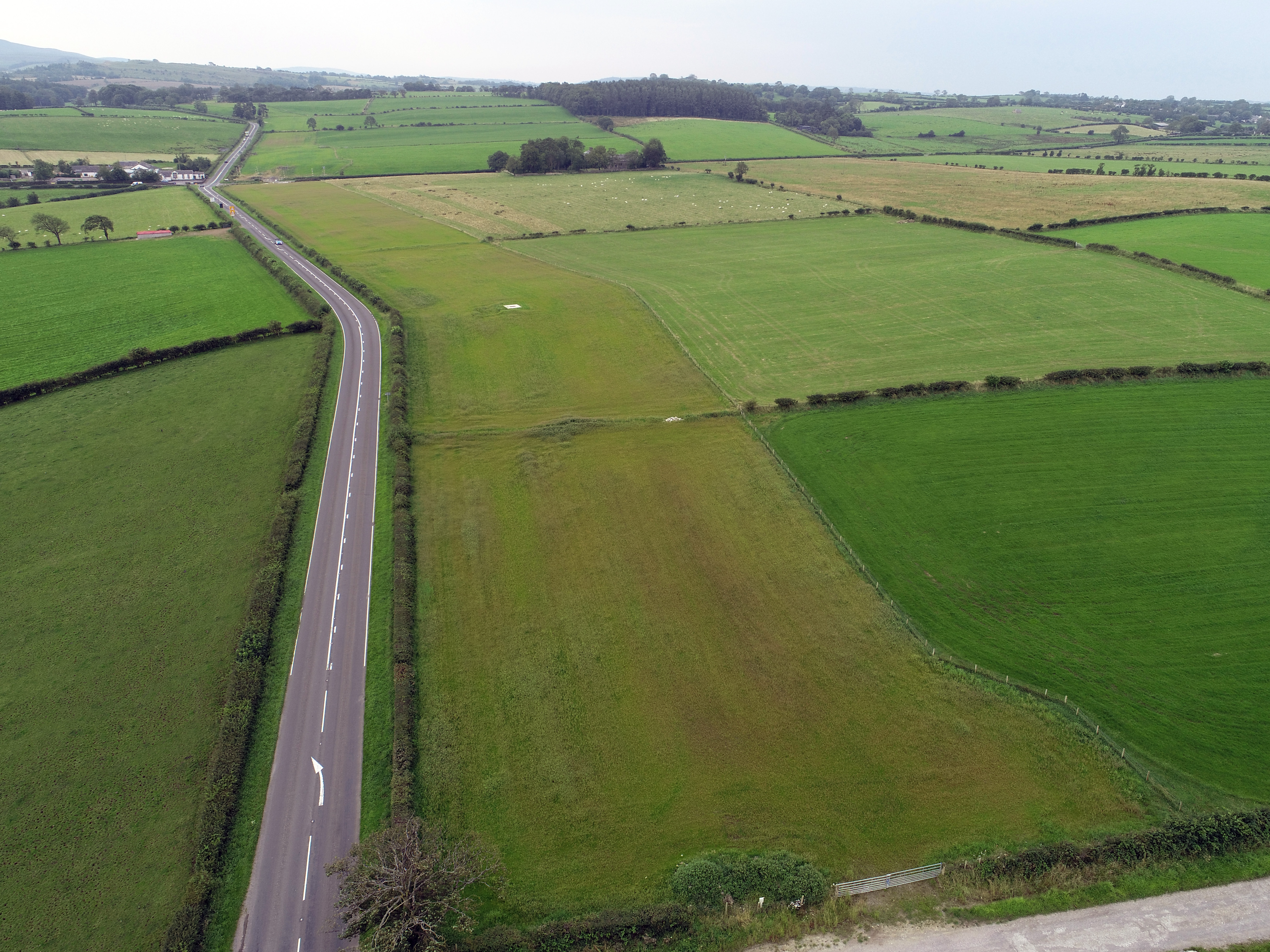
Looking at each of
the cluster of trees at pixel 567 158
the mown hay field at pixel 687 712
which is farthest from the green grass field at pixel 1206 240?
the cluster of trees at pixel 567 158

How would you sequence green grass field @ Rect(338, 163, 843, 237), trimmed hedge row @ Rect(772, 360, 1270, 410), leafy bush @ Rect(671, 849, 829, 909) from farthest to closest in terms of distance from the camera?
green grass field @ Rect(338, 163, 843, 237) → trimmed hedge row @ Rect(772, 360, 1270, 410) → leafy bush @ Rect(671, 849, 829, 909)

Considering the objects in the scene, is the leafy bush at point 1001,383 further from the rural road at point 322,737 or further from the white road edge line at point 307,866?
the white road edge line at point 307,866

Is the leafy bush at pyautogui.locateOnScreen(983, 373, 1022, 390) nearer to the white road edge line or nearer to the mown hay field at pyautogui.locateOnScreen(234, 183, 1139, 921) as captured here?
the mown hay field at pyautogui.locateOnScreen(234, 183, 1139, 921)

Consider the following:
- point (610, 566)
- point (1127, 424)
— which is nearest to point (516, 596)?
point (610, 566)

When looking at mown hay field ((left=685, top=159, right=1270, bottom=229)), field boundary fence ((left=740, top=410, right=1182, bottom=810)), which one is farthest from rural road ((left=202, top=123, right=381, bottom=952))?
mown hay field ((left=685, top=159, right=1270, bottom=229))

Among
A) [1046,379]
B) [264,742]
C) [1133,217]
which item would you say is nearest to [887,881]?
[264,742]

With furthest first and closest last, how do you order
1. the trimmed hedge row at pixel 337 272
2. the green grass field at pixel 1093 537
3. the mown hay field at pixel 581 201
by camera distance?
the mown hay field at pixel 581 201 → the trimmed hedge row at pixel 337 272 → the green grass field at pixel 1093 537

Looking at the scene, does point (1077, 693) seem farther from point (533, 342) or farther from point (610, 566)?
point (533, 342)
